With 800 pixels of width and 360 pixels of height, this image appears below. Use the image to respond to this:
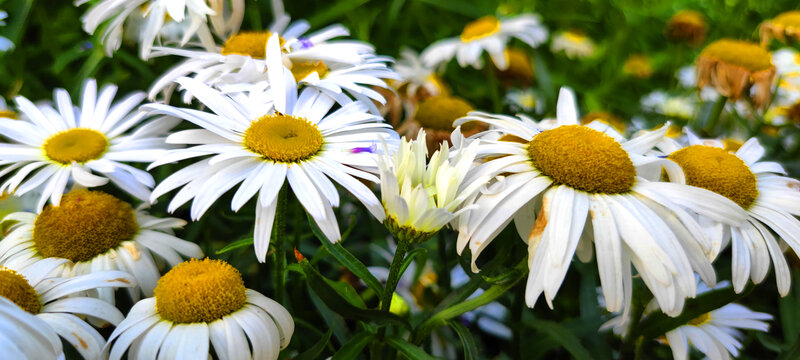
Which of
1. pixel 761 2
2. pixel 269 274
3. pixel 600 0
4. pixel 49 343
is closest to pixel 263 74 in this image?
pixel 269 274

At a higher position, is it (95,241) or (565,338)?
(95,241)

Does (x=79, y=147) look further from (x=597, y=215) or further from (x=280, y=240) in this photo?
(x=597, y=215)

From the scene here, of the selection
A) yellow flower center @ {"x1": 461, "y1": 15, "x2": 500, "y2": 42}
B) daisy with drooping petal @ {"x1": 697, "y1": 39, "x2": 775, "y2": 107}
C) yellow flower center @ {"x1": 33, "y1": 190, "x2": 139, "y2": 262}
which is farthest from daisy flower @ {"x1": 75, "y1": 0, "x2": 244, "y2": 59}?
daisy with drooping petal @ {"x1": 697, "y1": 39, "x2": 775, "y2": 107}

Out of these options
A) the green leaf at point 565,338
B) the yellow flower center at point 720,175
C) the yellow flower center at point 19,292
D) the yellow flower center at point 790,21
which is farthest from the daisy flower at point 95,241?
the yellow flower center at point 790,21

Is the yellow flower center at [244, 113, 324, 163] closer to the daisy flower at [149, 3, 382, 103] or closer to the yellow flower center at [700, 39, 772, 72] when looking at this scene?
the daisy flower at [149, 3, 382, 103]

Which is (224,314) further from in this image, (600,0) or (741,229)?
(600,0)

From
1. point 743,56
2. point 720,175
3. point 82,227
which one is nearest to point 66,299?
point 82,227
